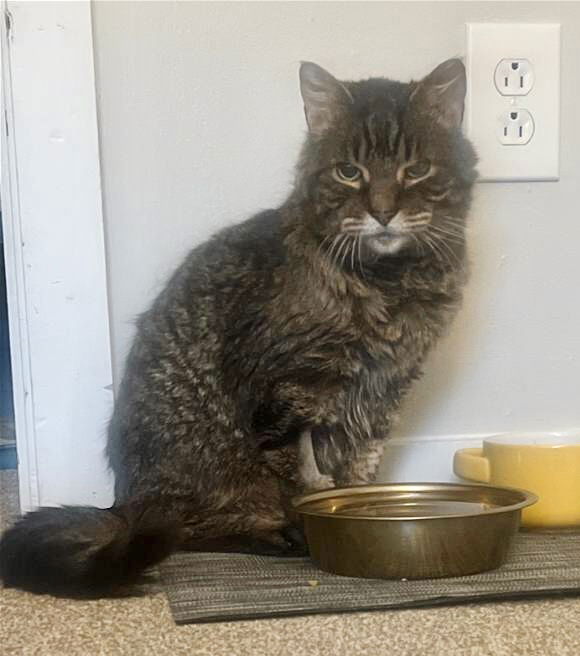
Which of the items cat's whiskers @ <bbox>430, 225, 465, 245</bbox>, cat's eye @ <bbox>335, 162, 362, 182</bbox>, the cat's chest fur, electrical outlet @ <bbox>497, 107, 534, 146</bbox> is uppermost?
electrical outlet @ <bbox>497, 107, 534, 146</bbox>

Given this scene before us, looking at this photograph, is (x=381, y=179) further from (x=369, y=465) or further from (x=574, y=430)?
(x=574, y=430)

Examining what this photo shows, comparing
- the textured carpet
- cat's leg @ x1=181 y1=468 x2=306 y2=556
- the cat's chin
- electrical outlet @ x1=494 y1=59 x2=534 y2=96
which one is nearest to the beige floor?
the textured carpet

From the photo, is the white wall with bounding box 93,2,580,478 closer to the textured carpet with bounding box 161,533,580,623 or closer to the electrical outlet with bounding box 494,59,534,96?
the electrical outlet with bounding box 494,59,534,96

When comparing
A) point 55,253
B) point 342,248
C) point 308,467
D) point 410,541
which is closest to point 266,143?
point 342,248

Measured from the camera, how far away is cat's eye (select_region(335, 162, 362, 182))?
1381 mm

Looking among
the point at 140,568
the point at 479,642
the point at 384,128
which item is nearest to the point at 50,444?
the point at 140,568

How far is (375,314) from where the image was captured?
137cm

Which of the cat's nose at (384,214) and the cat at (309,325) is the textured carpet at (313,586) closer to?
the cat at (309,325)

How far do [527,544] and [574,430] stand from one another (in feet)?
1.16

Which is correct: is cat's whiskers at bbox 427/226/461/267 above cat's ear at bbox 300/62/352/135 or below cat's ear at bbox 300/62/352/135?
below

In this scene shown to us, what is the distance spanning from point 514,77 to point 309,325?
527 mm

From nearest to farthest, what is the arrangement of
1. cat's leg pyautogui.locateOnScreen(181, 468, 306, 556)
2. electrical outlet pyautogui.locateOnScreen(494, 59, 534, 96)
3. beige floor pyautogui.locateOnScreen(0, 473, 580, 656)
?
beige floor pyautogui.locateOnScreen(0, 473, 580, 656) < cat's leg pyautogui.locateOnScreen(181, 468, 306, 556) < electrical outlet pyautogui.locateOnScreen(494, 59, 534, 96)

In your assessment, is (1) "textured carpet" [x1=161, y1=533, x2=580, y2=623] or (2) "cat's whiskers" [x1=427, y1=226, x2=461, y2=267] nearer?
(1) "textured carpet" [x1=161, y1=533, x2=580, y2=623]

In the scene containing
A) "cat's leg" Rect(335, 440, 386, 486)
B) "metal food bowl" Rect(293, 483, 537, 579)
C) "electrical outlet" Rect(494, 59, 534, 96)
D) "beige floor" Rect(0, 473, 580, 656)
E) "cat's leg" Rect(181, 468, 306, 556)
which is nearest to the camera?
"beige floor" Rect(0, 473, 580, 656)
